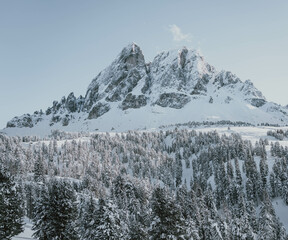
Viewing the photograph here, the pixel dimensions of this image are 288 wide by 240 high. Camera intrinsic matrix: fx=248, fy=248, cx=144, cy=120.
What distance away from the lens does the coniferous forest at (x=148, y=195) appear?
28156mm

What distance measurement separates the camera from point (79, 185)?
116188 millimetres

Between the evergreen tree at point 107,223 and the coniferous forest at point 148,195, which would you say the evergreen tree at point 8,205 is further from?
the evergreen tree at point 107,223

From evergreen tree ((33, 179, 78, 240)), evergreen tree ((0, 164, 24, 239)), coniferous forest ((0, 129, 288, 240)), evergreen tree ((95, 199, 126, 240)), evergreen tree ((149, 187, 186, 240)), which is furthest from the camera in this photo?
evergreen tree ((0, 164, 24, 239))

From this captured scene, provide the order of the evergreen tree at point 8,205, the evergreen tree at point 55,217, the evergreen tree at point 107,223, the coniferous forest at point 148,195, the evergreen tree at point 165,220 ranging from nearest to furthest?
the evergreen tree at point 165,220, the evergreen tree at point 107,223, the coniferous forest at point 148,195, the evergreen tree at point 55,217, the evergreen tree at point 8,205

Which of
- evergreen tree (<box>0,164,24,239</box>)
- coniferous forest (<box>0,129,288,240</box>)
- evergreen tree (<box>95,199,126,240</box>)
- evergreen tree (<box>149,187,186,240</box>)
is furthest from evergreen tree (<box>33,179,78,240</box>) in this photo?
evergreen tree (<box>149,187,186,240</box>)

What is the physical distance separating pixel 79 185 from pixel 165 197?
97355mm

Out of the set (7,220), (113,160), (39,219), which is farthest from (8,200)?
(113,160)

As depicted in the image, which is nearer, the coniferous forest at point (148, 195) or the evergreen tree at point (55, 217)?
the coniferous forest at point (148, 195)

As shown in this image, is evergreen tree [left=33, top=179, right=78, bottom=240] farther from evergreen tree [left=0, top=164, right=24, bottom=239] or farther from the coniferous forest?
evergreen tree [left=0, top=164, right=24, bottom=239]

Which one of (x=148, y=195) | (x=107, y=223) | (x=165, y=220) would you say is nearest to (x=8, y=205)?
(x=107, y=223)

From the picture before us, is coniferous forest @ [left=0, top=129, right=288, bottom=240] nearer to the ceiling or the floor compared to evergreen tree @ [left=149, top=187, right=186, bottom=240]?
nearer to the floor

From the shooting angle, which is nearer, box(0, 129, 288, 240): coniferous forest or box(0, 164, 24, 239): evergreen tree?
box(0, 129, 288, 240): coniferous forest

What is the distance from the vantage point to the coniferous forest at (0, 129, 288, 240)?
2816cm

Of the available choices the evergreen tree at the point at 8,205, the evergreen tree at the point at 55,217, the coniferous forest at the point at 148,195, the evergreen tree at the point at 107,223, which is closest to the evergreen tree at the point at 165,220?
the coniferous forest at the point at 148,195
